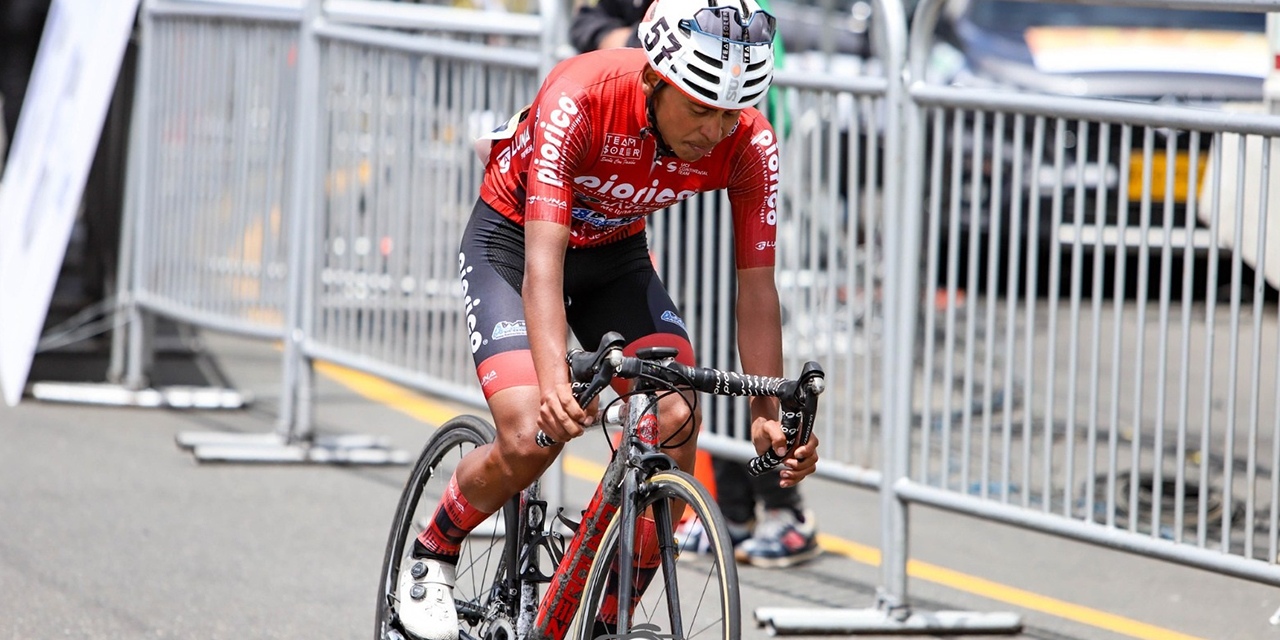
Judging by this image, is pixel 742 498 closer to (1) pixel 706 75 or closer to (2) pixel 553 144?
(2) pixel 553 144

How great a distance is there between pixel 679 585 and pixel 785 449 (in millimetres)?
348

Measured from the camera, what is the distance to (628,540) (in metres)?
3.19

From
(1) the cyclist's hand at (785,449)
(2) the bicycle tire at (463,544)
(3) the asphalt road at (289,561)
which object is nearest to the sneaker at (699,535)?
(3) the asphalt road at (289,561)

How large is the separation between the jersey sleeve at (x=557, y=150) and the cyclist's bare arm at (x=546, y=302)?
0.13ft

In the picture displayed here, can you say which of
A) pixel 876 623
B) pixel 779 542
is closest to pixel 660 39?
pixel 876 623

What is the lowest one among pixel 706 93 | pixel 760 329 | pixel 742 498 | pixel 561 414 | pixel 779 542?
pixel 779 542

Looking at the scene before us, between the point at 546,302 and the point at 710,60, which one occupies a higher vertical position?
the point at 710,60

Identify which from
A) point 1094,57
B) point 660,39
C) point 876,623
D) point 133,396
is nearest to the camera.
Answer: point 660,39

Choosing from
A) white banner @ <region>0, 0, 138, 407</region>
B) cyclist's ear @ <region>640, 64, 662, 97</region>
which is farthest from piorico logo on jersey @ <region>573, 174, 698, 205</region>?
white banner @ <region>0, 0, 138, 407</region>

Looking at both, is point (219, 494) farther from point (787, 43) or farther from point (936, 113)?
point (787, 43)

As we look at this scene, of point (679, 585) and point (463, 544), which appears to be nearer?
point (679, 585)

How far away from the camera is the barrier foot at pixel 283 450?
7.13 meters

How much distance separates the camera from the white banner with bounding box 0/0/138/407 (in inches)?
289

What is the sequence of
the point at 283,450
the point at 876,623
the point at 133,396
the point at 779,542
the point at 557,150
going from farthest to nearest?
→ 1. the point at 133,396
2. the point at 283,450
3. the point at 779,542
4. the point at 876,623
5. the point at 557,150
